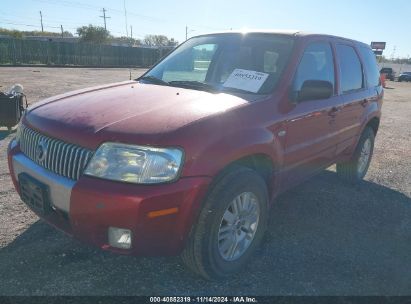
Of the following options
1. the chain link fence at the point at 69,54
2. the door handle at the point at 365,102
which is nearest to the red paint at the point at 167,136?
the door handle at the point at 365,102

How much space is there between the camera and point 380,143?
8.05 m

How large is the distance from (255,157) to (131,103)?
1.04 metres

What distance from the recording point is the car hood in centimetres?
228

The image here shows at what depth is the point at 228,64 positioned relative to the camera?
11.5 feet

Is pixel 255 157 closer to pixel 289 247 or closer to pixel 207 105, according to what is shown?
pixel 207 105

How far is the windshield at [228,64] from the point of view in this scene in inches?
124

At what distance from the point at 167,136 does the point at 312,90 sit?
1484 mm

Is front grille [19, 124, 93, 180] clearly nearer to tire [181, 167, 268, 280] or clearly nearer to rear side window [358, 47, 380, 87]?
tire [181, 167, 268, 280]

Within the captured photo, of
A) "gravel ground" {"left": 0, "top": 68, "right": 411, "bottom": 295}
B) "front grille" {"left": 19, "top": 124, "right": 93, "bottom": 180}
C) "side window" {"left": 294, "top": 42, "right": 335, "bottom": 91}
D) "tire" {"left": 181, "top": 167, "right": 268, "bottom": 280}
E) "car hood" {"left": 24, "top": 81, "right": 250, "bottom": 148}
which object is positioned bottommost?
"gravel ground" {"left": 0, "top": 68, "right": 411, "bottom": 295}

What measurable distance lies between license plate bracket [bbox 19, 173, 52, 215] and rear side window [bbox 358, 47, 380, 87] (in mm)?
4217

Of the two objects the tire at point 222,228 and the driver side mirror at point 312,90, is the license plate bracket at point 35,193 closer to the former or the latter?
the tire at point 222,228

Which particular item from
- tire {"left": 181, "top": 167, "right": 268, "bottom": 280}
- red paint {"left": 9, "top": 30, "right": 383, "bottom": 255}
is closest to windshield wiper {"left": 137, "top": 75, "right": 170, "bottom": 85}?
red paint {"left": 9, "top": 30, "right": 383, "bottom": 255}

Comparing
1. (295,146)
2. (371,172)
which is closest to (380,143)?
(371,172)

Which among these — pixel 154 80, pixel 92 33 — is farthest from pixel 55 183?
pixel 92 33
